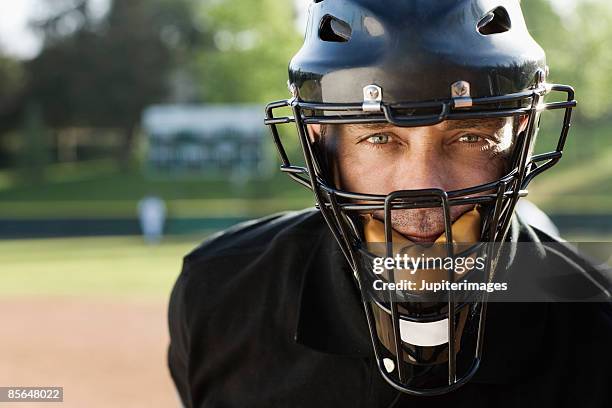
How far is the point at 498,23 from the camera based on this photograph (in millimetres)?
2068

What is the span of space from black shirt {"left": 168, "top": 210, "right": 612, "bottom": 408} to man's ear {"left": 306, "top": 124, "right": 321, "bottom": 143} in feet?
1.06

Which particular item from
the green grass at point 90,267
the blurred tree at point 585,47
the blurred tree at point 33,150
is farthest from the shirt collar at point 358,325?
the blurred tree at point 33,150

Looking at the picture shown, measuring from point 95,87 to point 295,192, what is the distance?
586 inches

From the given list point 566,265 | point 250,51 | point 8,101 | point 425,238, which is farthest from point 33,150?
point 425,238

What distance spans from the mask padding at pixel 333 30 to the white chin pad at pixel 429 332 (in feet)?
2.27

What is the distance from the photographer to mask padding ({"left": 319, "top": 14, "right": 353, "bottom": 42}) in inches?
80.6

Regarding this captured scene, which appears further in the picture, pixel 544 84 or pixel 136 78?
pixel 136 78

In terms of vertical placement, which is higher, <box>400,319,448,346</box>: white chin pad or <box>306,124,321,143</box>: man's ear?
<box>306,124,321,143</box>: man's ear

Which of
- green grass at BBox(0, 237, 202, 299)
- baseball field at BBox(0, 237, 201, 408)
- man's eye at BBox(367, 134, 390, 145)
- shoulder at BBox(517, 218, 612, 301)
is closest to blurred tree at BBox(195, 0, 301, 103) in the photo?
green grass at BBox(0, 237, 202, 299)

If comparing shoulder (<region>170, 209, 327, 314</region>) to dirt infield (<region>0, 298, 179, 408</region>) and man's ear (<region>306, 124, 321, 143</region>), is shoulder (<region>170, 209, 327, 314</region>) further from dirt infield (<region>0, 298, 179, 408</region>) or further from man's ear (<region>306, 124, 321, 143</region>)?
dirt infield (<region>0, 298, 179, 408</region>)

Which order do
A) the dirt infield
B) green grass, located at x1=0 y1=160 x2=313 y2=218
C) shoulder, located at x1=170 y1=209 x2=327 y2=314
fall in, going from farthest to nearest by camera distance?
green grass, located at x1=0 y1=160 x2=313 y2=218 < the dirt infield < shoulder, located at x1=170 y1=209 x2=327 y2=314

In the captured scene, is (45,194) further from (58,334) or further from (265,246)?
(265,246)

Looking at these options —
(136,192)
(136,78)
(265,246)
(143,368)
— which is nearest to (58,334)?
(143,368)

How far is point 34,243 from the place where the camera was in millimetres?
25625
